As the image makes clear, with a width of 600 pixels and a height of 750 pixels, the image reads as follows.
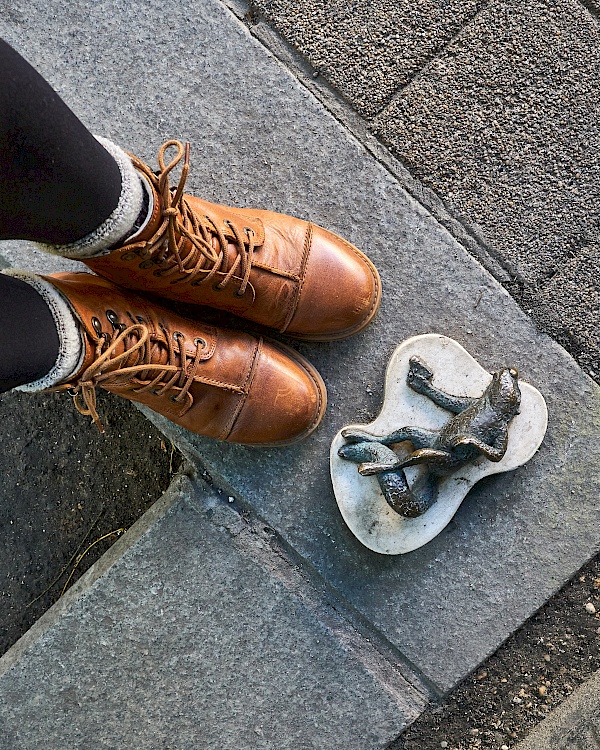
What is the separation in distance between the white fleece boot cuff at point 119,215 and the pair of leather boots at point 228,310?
80 mm

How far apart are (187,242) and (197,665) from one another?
1069mm

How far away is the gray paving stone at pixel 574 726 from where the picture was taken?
4.83 ft

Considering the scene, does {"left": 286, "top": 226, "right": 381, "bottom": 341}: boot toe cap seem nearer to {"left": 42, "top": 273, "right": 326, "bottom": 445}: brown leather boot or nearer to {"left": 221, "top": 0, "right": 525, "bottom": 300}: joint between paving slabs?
{"left": 42, "top": 273, "right": 326, "bottom": 445}: brown leather boot

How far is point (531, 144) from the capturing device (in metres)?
1.54

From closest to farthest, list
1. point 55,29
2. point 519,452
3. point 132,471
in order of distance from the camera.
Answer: point 519,452 → point 55,29 → point 132,471

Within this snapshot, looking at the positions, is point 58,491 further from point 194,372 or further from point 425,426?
point 425,426

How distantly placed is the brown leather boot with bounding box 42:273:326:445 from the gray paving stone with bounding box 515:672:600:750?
0.95m

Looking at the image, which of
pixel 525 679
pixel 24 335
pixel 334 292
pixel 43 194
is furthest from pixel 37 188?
pixel 525 679

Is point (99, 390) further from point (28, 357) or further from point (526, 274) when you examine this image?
point (526, 274)

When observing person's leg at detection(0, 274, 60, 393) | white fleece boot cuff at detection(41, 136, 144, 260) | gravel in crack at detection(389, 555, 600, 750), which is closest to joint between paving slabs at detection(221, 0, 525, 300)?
white fleece boot cuff at detection(41, 136, 144, 260)

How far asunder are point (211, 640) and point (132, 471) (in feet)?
1.65

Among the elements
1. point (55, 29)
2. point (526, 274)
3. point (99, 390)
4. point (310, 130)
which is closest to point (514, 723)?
point (526, 274)

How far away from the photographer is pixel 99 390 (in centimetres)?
175

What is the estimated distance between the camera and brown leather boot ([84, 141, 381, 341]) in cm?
132
